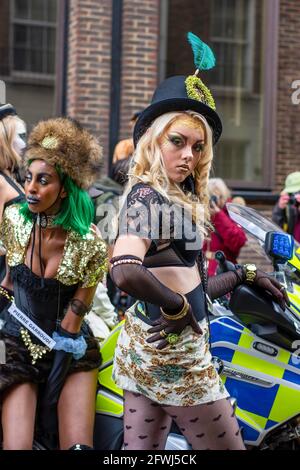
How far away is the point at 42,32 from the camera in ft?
32.3

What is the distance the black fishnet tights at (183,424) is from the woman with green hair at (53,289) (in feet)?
1.83

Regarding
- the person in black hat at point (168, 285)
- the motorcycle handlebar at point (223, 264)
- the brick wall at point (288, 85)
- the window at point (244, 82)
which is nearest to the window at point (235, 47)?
the window at point (244, 82)

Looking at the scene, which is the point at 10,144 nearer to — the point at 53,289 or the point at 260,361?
the point at 53,289

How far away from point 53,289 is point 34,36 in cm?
691

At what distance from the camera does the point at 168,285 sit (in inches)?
114

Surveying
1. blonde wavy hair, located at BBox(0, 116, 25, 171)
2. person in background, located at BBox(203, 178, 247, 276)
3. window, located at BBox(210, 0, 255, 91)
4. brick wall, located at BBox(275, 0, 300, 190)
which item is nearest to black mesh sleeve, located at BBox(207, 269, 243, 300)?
blonde wavy hair, located at BBox(0, 116, 25, 171)

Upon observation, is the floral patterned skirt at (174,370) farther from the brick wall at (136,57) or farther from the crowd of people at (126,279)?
the brick wall at (136,57)

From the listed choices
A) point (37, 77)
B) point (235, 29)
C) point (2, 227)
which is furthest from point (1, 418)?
point (235, 29)

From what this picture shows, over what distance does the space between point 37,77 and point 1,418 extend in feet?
22.7

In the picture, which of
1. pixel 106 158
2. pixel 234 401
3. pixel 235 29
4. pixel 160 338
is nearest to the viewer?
pixel 160 338

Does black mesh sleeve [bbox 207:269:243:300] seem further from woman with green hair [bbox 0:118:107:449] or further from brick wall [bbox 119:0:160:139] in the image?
brick wall [bbox 119:0:160:139]

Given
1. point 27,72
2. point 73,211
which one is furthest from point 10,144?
point 27,72

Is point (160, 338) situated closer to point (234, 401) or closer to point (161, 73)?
point (234, 401)

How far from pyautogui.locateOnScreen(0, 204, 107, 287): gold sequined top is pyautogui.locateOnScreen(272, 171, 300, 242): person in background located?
437 centimetres
